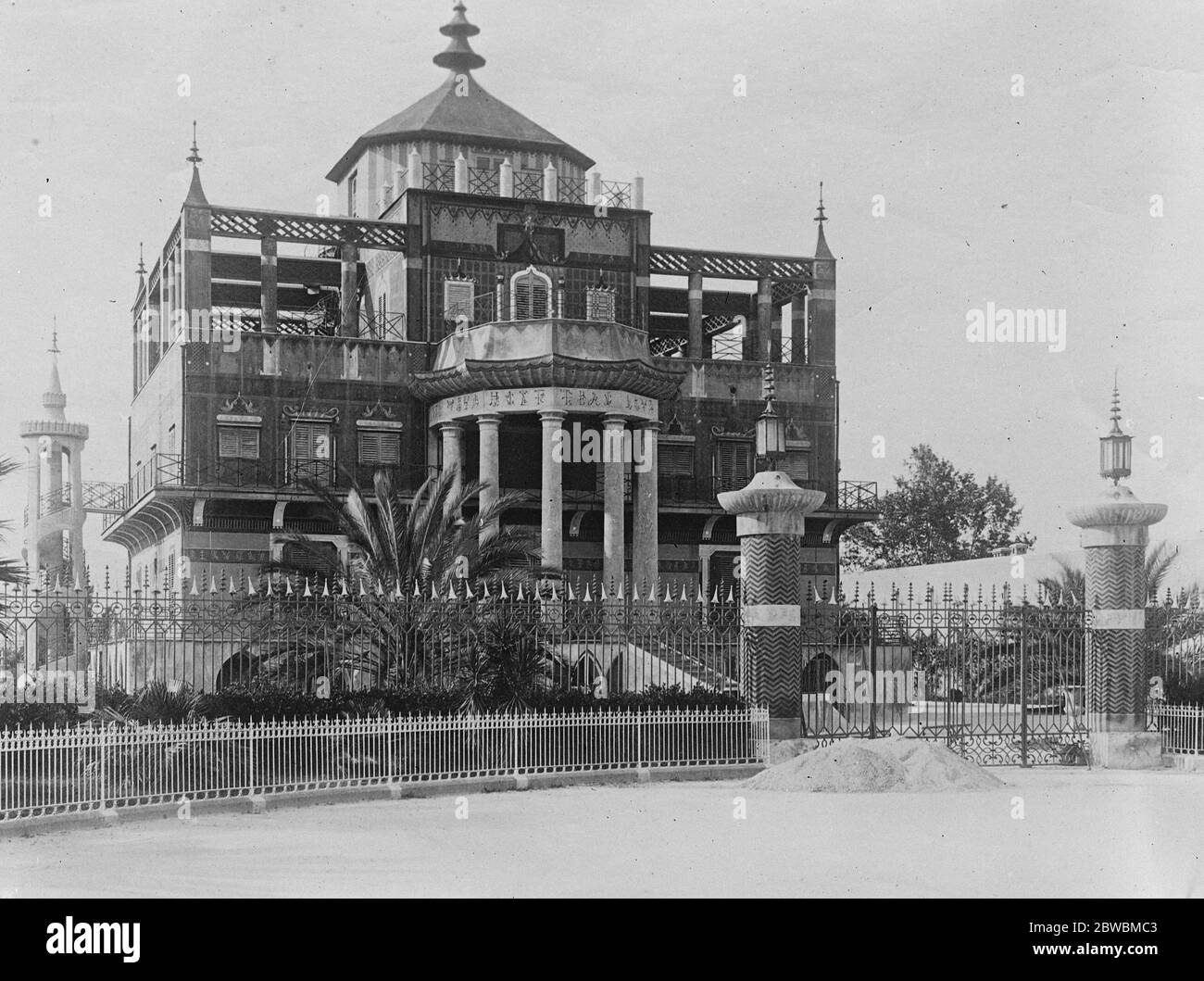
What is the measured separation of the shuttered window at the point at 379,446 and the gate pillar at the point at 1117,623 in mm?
20334

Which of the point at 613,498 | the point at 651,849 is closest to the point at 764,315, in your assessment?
the point at 613,498

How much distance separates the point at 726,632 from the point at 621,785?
296 cm

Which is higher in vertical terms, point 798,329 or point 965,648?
point 798,329

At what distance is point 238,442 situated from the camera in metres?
40.9

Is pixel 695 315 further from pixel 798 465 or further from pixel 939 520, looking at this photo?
pixel 939 520

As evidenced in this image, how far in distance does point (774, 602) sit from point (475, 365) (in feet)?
54.2

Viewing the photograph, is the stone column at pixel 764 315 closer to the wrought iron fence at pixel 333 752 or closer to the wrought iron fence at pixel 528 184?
the wrought iron fence at pixel 528 184

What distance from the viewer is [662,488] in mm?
43688

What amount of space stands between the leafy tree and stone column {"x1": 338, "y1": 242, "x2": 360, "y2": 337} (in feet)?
95.0

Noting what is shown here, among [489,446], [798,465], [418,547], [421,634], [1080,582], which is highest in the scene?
[489,446]

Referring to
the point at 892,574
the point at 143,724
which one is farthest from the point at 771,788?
the point at 892,574
